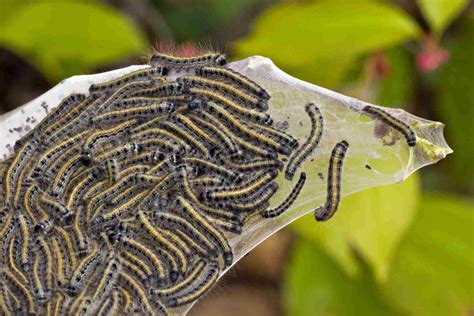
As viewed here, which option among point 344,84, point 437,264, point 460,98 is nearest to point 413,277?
point 437,264

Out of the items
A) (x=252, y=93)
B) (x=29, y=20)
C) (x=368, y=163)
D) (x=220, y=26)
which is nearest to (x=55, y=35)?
(x=29, y=20)

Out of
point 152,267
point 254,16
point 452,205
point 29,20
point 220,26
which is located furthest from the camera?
point 254,16

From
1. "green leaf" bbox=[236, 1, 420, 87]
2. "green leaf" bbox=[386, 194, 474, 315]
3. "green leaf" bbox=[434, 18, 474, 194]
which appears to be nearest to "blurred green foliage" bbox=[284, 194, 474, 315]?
"green leaf" bbox=[386, 194, 474, 315]

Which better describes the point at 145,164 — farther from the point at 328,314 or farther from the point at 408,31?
the point at 328,314

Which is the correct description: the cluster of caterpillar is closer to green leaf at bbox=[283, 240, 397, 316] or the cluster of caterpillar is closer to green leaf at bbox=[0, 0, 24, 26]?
green leaf at bbox=[283, 240, 397, 316]

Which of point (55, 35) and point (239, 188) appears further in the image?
point (55, 35)

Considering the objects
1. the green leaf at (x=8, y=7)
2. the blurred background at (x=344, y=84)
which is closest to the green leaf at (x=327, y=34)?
the blurred background at (x=344, y=84)

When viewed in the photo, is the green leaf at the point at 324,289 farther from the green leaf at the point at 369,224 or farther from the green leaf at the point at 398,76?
the green leaf at the point at 398,76
